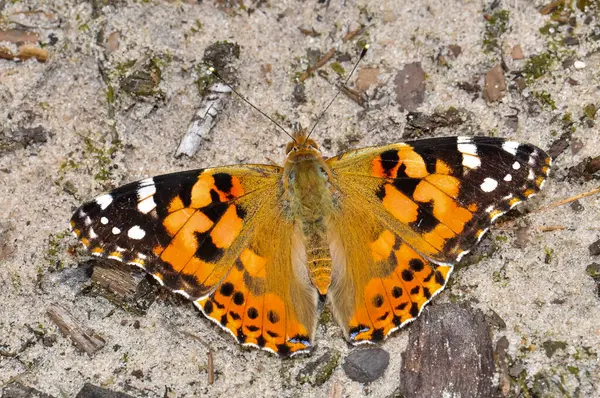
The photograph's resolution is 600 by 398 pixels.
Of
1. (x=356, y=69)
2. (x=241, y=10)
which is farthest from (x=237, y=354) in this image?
(x=241, y=10)

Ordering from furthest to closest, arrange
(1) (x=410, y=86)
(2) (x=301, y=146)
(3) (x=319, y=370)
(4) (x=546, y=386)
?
(1) (x=410, y=86)
(2) (x=301, y=146)
(3) (x=319, y=370)
(4) (x=546, y=386)

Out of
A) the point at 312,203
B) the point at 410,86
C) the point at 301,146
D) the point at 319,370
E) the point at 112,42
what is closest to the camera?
the point at 319,370

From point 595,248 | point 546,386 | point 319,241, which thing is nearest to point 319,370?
point 319,241

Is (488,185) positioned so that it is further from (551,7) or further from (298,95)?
(551,7)

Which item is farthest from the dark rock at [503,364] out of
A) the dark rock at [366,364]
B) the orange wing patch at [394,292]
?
the dark rock at [366,364]

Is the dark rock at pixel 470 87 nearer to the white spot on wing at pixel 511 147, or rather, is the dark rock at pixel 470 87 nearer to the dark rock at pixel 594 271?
the white spot on wing at pixel 511 147

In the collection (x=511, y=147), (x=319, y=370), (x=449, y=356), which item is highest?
(x=511, y=147)
